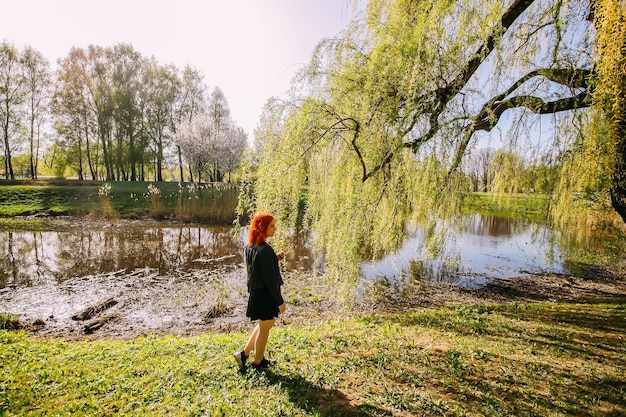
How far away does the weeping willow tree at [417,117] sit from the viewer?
3.89m

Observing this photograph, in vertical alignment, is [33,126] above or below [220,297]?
above

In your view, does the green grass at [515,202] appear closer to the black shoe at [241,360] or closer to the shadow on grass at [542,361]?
the shadow on grass at [542,361]

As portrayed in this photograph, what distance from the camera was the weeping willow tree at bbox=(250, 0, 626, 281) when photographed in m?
3.89

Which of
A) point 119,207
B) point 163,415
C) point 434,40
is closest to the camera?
point 163,415

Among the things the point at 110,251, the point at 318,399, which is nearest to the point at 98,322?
the point at 318,399

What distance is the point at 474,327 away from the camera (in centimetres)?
557

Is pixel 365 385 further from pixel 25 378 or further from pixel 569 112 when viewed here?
pixel 569 112

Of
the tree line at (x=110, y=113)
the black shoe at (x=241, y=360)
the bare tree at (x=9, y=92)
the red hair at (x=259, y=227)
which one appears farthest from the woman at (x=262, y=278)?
the bare tree at (x=9, y=92)

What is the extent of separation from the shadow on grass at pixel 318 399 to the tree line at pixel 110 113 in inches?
1081

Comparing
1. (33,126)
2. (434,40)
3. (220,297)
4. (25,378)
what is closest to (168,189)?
(33,126)

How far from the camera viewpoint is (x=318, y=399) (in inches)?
122

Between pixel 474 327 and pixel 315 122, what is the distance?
4.38 m

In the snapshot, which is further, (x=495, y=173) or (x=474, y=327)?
(x=495, y=173)

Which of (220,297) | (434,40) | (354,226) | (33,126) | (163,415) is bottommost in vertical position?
(220,297)
